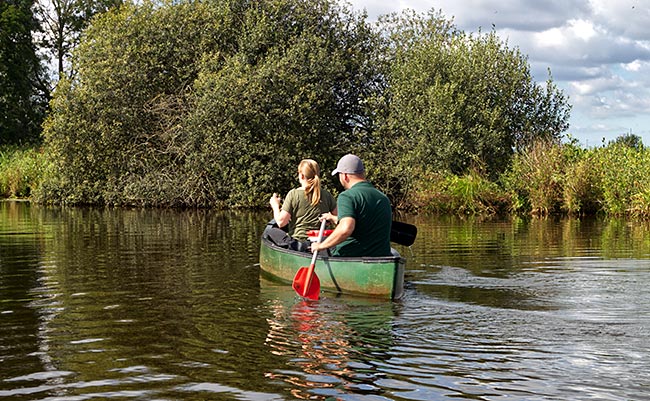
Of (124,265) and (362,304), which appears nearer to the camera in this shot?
(362,304)

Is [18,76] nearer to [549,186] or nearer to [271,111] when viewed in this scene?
[271,111]

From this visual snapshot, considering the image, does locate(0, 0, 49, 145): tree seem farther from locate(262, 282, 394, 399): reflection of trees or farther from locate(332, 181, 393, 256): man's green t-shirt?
locate(262, 282, 394, 399): reflection of trees

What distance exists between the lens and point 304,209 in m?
11.5

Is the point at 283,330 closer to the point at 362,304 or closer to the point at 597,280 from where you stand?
the point at 362,304

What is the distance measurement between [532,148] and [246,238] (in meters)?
15.5

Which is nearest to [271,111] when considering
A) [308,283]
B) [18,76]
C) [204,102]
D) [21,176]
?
[204,102]

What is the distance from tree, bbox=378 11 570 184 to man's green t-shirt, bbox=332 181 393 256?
21198 millimetres

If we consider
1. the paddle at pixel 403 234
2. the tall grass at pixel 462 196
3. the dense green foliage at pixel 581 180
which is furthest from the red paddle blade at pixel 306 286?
the tall grass at pixel 462 196

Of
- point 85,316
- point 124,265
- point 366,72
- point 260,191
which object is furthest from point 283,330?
point 366,72

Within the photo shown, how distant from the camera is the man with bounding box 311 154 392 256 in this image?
9.48 metres

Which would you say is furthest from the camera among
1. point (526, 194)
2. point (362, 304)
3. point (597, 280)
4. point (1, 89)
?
point (1, 89)

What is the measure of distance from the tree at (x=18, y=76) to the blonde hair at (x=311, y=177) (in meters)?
42.7

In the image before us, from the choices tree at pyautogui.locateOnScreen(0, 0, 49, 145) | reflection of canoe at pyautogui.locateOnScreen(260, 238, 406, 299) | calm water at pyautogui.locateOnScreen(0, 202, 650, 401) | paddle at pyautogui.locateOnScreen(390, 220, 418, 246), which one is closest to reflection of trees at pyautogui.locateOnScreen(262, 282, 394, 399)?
calm water at pyautogui.locateOnScreen(0, 202, 650, 401)

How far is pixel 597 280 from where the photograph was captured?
1147 centimetres
